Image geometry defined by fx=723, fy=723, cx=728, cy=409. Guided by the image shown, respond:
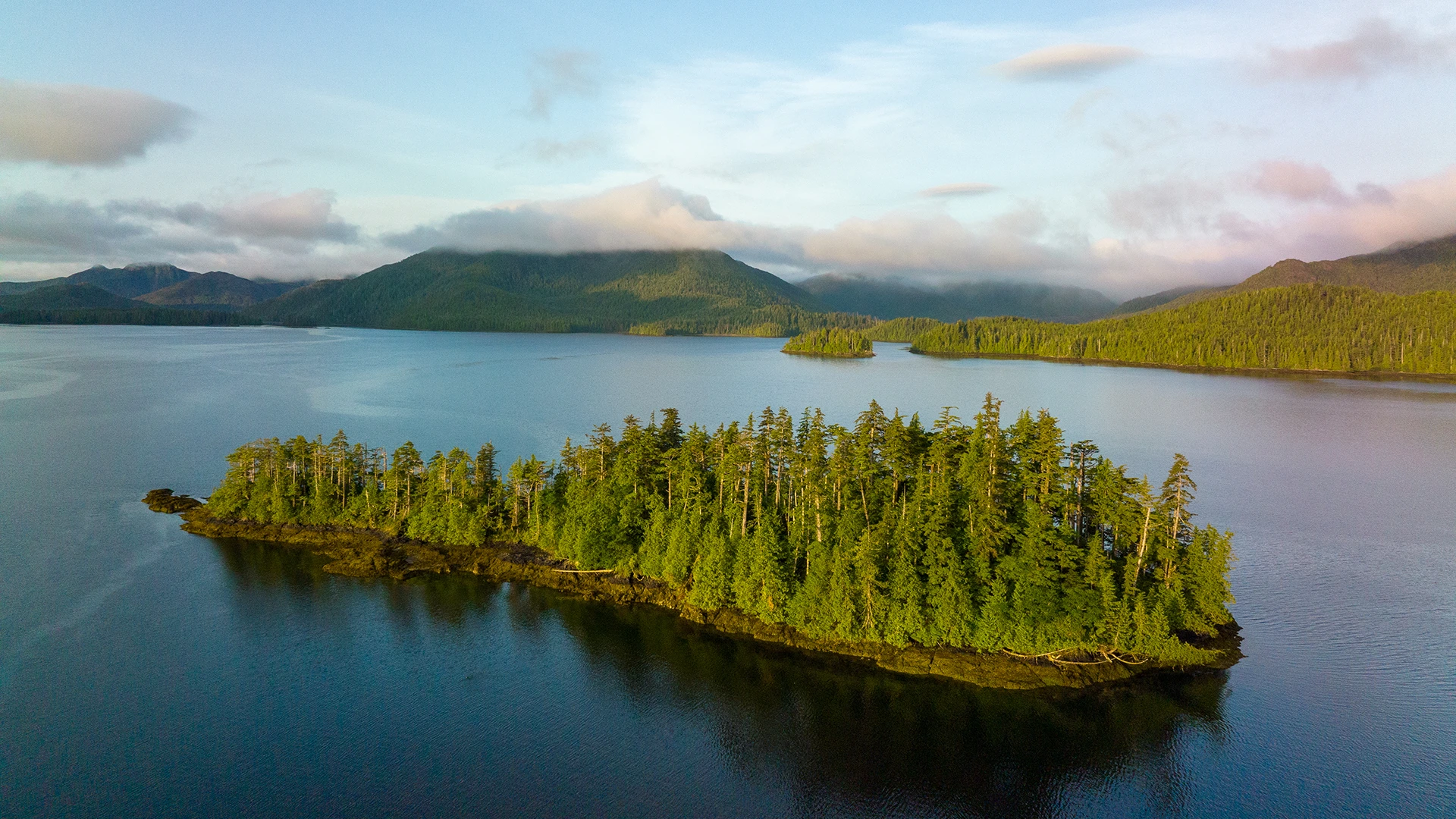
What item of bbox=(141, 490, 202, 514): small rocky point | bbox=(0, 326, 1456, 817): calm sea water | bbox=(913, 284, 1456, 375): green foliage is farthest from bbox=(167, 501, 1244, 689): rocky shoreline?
bbox=(913, 284, 1456, 375): green foliage

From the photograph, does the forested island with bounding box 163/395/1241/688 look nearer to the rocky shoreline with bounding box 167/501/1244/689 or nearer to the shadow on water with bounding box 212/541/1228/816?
the rocky shoreline with bounding box 167/501/1244/689

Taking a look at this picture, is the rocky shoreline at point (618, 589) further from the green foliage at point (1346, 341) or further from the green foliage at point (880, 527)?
the green foliage at point (1346, 341)

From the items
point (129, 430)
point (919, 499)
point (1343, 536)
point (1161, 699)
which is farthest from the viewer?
point (129, 430)

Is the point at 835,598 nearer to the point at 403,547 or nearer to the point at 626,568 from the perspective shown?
the point at 626,568

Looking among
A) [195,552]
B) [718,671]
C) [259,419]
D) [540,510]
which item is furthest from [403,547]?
[259,419]

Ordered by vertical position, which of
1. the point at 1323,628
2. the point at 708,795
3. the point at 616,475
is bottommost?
the point at 708,795
